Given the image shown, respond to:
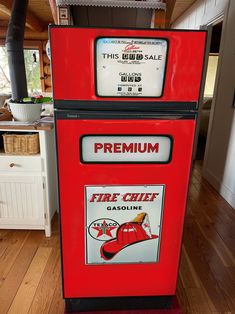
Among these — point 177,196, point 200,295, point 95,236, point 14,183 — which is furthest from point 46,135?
point 200,295

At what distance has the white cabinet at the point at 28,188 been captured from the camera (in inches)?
64.8

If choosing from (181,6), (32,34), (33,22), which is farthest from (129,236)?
(32,34)

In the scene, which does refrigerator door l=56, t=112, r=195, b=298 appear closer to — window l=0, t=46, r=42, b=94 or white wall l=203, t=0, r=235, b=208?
white wall l=203, t=0, r=235, b=208

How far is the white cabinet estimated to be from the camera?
165 cm

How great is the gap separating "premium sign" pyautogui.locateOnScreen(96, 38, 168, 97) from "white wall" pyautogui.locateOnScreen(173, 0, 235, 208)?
6.16 feet

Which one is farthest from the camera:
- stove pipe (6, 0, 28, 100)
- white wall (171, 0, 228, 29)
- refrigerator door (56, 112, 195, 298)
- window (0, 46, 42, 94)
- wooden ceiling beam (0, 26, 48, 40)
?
window (0, 46, 42, 94)

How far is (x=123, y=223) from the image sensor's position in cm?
106

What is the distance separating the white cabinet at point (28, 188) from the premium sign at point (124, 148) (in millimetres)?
747

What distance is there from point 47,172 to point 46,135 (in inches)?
10.1

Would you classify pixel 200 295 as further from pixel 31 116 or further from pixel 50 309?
pixel 31 116

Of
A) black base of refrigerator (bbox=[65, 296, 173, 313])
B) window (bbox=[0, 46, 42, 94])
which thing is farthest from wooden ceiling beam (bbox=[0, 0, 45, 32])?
black base of refrigerator (bbox=[65, 296, 173, 313])

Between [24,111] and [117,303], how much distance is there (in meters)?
1.30

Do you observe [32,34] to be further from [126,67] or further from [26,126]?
[126,67]

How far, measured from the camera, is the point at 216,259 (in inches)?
66.9
